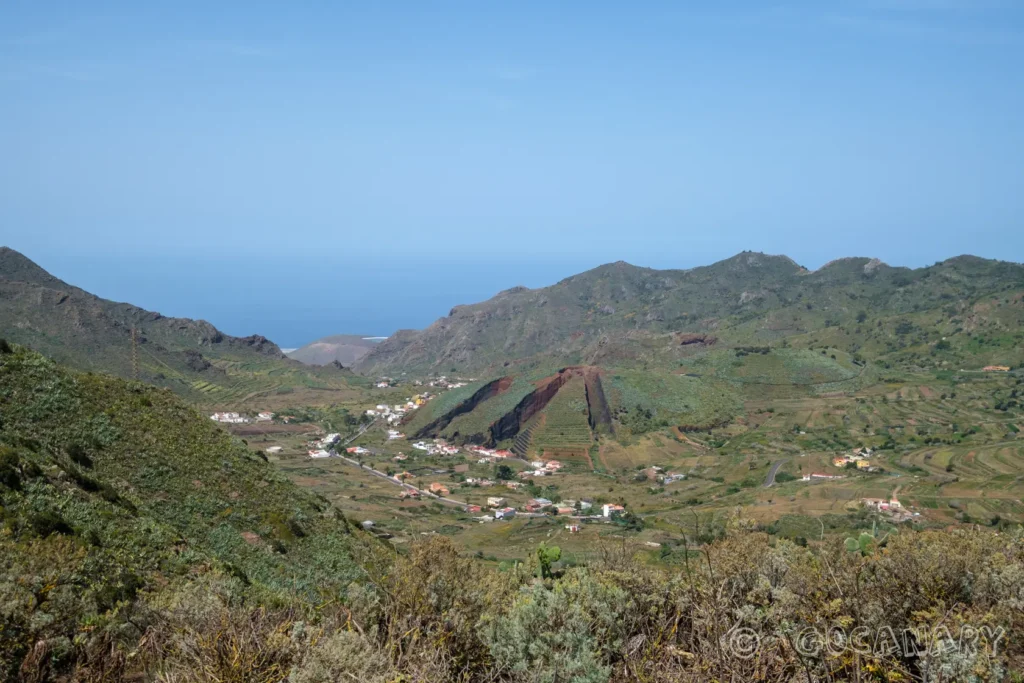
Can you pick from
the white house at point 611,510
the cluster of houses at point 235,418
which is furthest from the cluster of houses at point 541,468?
the cluster of houses at point 235,418

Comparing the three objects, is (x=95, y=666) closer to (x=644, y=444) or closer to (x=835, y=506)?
(x=835, y=506)

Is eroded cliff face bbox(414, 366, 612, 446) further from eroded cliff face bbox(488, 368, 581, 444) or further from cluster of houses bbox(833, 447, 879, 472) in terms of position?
cluster of houses bbox(833, 447, 879, 472)

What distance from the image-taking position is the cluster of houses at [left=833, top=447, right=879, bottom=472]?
6250cm

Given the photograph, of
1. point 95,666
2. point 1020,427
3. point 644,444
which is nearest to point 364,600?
point 95,666

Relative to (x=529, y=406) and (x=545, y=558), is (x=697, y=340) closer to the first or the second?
(x=529, y=406)

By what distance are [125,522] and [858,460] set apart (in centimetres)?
6055

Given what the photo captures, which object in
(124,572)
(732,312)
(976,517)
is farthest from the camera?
(732,312)

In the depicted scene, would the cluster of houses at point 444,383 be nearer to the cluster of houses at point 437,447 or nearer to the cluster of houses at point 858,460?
the cluster of houses at point 437,447

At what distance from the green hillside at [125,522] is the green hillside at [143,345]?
58233 millimetres

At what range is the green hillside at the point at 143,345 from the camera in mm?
92000

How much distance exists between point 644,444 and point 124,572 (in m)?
71.5

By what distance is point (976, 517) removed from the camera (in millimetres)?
38844

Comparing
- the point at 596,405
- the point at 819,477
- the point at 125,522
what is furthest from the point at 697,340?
the point at 125,522

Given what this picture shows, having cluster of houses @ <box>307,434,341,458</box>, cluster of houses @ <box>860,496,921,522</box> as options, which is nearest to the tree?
cluster of houses @ <box>860,496,921,522</box>
